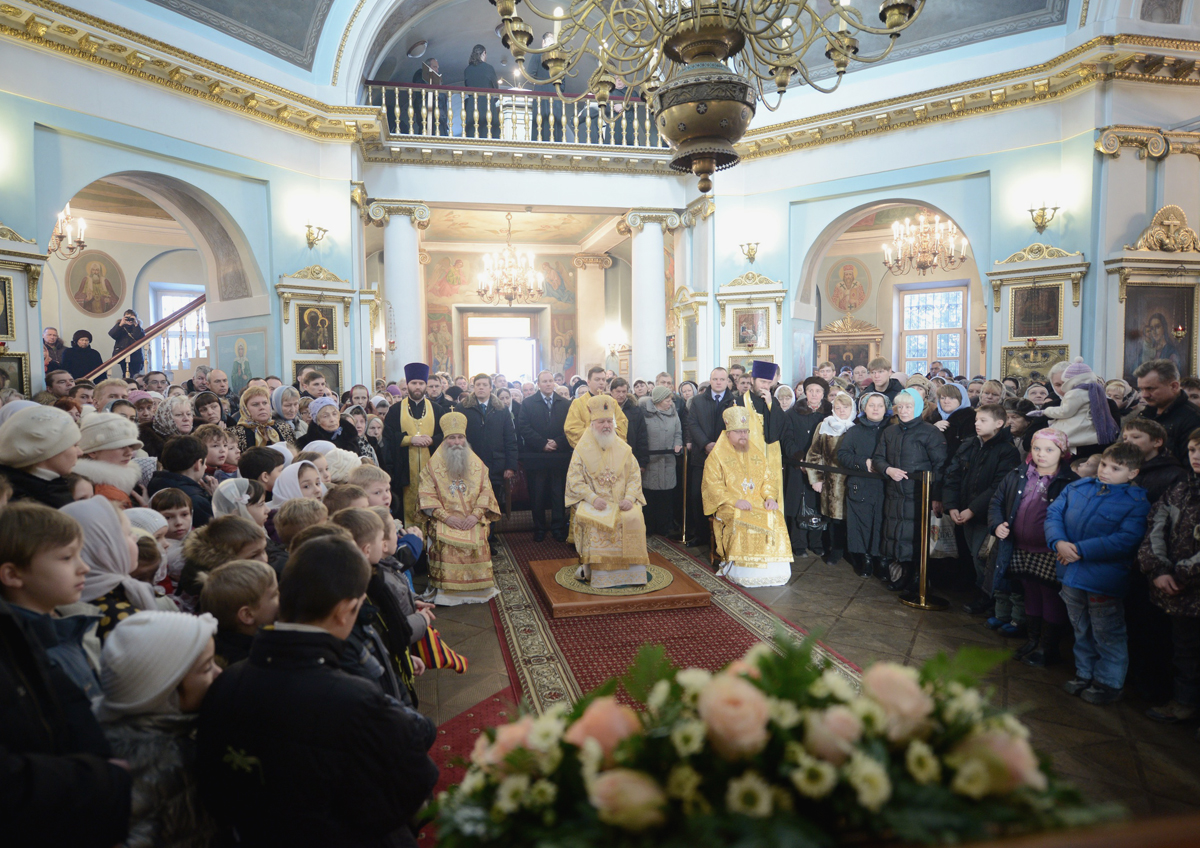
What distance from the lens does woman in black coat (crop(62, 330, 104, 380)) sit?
31.6 feet

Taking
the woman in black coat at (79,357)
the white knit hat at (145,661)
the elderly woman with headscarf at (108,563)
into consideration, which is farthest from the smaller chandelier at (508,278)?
the white knit hat at (145,661)

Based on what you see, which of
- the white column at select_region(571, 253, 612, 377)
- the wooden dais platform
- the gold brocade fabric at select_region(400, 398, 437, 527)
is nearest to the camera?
the wooden dais platform

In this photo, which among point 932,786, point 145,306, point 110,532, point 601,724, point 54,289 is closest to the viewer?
point 932,786

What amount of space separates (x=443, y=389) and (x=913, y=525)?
5.54m

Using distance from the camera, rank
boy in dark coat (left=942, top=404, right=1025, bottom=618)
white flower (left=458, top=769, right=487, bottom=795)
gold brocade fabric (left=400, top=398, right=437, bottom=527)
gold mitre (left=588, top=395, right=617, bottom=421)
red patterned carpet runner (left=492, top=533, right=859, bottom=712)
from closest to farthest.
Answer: white flower (left=458, top=769, right=487, bottom=795)
red patterned carpet runner (left=492, top=533, right=859, bottom=712)
boy in dark coat (left=942, top=404, right=1025, bottom=618)
gold mitre (left=588, top=395, right=617, bottom=421)
gold brocade fabric (left=400, top=398, right=437, bottom=527)

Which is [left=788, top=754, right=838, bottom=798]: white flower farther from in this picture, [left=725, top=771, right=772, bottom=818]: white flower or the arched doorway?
the arched doorway

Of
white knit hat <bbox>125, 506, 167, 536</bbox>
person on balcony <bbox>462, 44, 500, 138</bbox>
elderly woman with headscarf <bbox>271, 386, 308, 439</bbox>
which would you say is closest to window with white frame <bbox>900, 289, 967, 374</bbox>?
person on balcony <bbox>462, 44, 500, 138</bbox>

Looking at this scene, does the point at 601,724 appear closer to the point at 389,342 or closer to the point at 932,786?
the point at 932,786

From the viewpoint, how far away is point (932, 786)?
91cm

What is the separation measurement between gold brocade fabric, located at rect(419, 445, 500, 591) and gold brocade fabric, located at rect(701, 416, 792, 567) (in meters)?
2.10

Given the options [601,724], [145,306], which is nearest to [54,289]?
[145,306]

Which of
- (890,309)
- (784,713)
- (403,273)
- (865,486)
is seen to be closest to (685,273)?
(403,273)

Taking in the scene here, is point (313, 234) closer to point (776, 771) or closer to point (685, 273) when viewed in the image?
point (685, 273)

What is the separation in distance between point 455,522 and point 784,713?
16.7 ft
